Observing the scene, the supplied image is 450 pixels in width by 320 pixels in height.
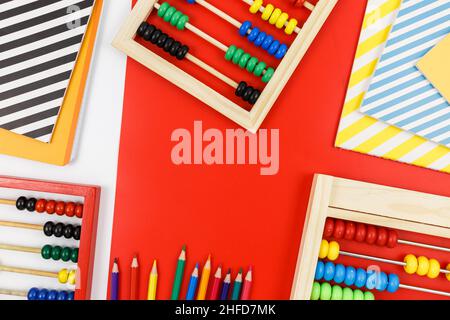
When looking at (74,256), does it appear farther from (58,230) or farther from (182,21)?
(182,21)

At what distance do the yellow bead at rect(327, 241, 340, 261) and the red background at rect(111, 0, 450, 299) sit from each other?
97 mm

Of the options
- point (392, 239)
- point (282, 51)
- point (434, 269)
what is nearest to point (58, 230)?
point (282, 51)

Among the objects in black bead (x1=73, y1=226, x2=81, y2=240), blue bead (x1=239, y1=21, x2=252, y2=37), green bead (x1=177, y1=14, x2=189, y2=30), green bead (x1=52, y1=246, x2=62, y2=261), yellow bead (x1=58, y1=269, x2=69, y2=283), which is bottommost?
yellow bead (x1=58, y1=269, x2=69, y2=283)

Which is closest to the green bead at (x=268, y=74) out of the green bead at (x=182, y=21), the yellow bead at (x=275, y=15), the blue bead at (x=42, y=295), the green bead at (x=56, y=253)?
the yellow bead at (x=275, y=15)

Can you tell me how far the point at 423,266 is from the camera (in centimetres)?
88

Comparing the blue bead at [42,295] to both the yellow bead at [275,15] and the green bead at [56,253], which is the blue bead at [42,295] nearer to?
the green bead at [56,253]

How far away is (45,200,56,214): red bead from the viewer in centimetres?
93

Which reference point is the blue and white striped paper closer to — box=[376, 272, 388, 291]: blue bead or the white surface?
box=[376, 272, 388, 291]: blue bead

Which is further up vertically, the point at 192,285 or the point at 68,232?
the point at 68,232

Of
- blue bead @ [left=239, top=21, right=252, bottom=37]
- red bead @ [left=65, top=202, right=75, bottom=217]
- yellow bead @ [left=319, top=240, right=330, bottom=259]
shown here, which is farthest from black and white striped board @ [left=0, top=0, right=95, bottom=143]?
yellow bead @ [left=319, top=240, right=330, bottom=259]

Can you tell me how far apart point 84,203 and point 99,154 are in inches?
5.5

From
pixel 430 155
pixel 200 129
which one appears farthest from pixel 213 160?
pixel 430 155

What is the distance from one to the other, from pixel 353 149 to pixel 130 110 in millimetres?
589

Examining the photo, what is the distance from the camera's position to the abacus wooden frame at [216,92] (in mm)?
855
